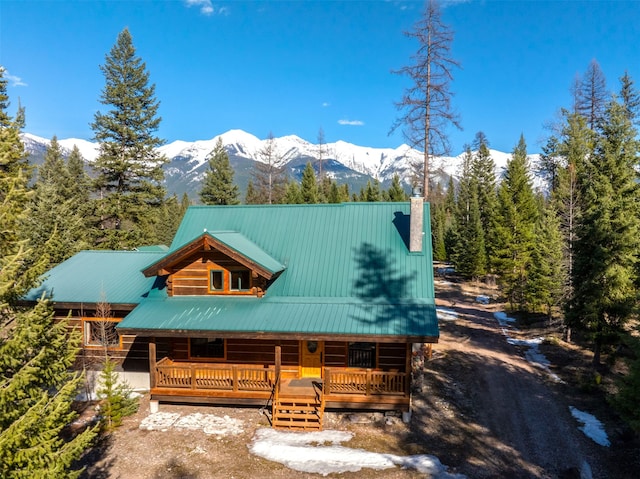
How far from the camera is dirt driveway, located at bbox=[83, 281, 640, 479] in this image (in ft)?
37.4

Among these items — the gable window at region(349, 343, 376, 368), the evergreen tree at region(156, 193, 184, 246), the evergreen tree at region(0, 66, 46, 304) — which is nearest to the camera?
the evergreen tree at region(0, 66, 46, 304)

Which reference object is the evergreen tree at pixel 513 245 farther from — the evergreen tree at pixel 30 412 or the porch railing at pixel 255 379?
the evergreen tree at pixel 30 412

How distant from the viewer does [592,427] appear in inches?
541

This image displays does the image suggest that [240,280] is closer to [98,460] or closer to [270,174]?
[98,460]

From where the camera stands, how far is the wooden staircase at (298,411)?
1366cm

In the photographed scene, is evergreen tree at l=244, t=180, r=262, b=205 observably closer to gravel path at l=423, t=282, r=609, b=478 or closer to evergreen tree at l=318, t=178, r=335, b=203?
evergreen tree at l=318, t=178, r=335, b=203

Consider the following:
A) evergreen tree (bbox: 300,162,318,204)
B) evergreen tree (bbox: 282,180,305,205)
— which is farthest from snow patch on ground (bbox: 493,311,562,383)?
evergreen tree (bbox: 282,180,305,205)

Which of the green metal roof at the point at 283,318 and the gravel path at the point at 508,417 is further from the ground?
the green metal roof at the point at 283,318

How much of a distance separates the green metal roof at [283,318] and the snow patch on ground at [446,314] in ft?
49.5

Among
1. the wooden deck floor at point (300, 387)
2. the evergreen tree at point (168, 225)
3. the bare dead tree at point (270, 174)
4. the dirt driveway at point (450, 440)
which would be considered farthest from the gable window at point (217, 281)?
the evergreen tree at point (168, 225)

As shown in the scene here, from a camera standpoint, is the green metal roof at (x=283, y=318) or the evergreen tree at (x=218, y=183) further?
the evergreen tree at (x=218, y=183)

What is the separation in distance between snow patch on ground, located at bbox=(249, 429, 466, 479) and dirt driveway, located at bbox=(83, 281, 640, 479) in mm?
238

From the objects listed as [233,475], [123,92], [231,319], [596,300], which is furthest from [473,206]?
[233,475]

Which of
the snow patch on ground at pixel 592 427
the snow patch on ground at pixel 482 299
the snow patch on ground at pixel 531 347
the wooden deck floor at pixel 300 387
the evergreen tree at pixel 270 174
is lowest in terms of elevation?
the snow patch on ground at pixel 592 427
